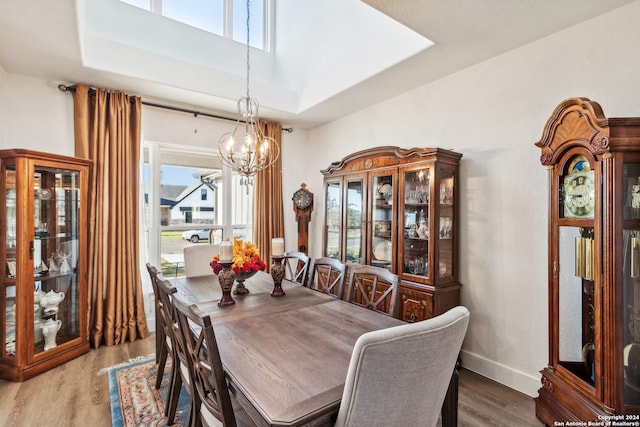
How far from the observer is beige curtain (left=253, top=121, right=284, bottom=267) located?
419cm

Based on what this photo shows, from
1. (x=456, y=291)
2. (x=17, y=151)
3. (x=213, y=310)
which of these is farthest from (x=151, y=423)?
(x=456, y=291)

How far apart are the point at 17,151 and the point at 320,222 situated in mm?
3214

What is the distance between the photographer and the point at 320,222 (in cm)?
448

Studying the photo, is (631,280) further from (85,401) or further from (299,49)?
(299,49)

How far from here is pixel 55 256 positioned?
A: 281 centimetres

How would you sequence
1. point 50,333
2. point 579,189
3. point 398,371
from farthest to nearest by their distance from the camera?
Result: point 50,333, point 579,189, point 398,371

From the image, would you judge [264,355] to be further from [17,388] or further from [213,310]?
[17,388]

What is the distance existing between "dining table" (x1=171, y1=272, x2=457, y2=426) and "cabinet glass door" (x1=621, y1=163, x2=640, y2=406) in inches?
38.8

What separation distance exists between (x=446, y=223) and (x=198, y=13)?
11.5 feet

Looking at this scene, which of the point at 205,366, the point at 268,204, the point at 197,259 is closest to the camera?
the point at 205,366

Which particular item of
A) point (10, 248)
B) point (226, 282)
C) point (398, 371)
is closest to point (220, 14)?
point (10, 248)

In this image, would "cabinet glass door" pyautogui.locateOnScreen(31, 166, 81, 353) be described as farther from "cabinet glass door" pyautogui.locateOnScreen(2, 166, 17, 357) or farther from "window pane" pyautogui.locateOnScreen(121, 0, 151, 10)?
"window pane" pyautogui.locateOnScreen(121, 0, 151, 10)

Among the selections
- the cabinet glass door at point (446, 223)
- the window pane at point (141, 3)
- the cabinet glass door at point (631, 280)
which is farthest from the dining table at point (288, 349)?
the window pane at point (141, 3)

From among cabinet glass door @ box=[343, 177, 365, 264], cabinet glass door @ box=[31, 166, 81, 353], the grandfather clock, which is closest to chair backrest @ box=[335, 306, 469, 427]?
cabinet glass door @ box=[343, 177, 365, 264]
